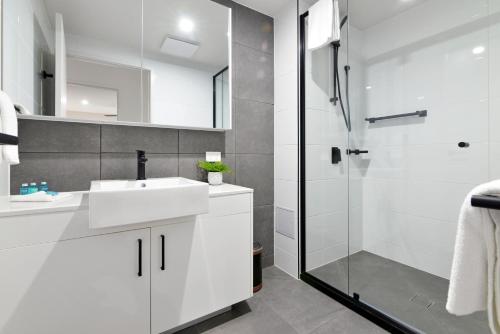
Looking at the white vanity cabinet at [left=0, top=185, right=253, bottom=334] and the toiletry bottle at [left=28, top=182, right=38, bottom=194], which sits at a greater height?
the toiletry bottle at [left=28, top=182, right=38, bottom=194]

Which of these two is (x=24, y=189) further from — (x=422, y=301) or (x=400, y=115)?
(x=400, y=115)

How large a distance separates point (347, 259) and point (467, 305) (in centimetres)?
146

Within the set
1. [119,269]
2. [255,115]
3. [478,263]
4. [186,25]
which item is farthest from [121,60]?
[478,263]

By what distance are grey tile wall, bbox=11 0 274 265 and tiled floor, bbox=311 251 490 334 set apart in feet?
2.41

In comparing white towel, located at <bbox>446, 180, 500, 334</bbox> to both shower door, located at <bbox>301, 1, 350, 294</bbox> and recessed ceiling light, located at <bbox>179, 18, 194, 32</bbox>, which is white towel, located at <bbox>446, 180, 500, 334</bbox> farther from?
recessed ceiling light, located at <bbox>179, 18, 194, 32</bbox>

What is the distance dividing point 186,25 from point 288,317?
220 centimetres

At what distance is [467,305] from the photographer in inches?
22.8

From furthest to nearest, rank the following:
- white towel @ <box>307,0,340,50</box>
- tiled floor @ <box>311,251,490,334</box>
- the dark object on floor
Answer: the dark object on floor
white towel @ <box>307,0,340,50</box>
tiled floor @ <box>311,251,490,334</box>

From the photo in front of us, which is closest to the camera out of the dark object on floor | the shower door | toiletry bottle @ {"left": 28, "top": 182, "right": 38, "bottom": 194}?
toiletry bottle @ {"left": 28, "top": 182, "right": 38, "bottom": 194}

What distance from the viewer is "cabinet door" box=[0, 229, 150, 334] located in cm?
99

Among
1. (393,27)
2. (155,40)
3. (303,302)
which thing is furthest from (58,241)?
(393,27)

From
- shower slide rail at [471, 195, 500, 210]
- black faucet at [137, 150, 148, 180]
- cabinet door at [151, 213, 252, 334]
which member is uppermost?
black faucet at [137, 150, 148, 180]

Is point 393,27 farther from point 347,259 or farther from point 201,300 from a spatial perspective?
point 201,300

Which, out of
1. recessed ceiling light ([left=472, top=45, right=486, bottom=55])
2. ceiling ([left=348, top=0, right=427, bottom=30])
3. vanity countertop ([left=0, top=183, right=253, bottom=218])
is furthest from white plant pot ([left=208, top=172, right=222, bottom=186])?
recessed ceiling light ([left=472, top=45, right=486, bottom=55])
